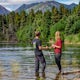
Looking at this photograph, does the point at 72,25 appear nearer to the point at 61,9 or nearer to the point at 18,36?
the point at 61,9

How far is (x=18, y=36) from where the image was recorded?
632 ft

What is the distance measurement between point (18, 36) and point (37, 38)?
17196 centimetres

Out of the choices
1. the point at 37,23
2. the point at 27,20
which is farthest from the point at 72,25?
the point at 27,20

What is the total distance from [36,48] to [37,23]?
5812 inches

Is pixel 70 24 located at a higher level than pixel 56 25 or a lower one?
higher

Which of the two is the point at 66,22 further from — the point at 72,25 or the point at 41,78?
the point at 41,78

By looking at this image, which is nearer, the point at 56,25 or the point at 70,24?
the point at 70,24

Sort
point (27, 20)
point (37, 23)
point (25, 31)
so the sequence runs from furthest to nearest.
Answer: point (27, 20), point (25, 31), point (37, 23)

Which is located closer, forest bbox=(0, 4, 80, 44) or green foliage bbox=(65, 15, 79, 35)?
forest bbox=(0, 4, 80, 44)


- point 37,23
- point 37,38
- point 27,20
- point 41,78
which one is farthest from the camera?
point 27,20

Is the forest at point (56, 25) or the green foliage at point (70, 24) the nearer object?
the forest at point (56, 25)

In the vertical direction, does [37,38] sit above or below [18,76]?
above

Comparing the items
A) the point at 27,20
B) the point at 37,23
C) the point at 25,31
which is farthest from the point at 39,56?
the point at 27,20

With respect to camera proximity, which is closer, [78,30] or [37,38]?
[37,38]
